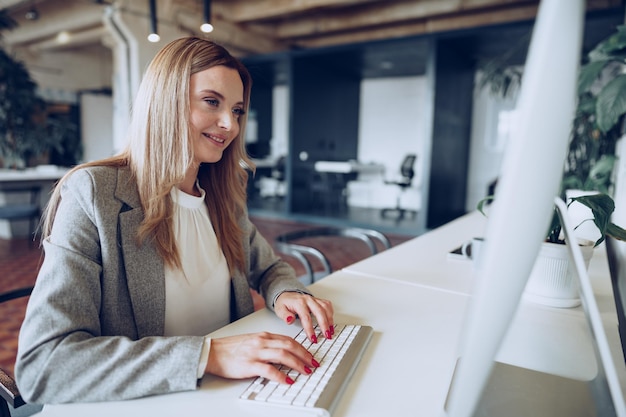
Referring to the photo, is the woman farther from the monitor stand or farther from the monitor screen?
the monitor screen

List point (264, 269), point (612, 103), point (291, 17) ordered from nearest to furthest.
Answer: point (264, 269) < point (612, 103) < point (291, 17)

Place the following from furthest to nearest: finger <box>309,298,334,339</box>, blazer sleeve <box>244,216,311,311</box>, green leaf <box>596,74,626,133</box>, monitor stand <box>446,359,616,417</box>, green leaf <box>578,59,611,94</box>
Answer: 1. green leaf <box>578,59,611,94</box>
2. green leaf <box>596,74,626,133</box>
3. blazer sleeve <box>244,216,311,311</box>
4. finger <box>309,298,334,339</box>
5. monitor stand <box>446,359,616,417</box>

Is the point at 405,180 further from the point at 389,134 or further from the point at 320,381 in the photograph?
the point at 320,381

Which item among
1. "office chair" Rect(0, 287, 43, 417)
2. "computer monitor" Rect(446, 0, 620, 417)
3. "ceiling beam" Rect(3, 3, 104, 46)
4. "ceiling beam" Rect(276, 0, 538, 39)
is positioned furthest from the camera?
"ceiling beam" Rect(3, 3, 104, 46)

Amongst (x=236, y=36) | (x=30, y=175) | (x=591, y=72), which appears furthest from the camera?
(x=236, y=36)

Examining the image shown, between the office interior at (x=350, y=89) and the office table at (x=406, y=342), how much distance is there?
4.92m

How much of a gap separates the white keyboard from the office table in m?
0.02

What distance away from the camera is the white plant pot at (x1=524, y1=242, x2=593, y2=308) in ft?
4.12

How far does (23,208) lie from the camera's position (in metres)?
5.45

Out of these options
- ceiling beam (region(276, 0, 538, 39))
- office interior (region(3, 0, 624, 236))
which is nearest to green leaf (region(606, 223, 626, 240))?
office interior (region(3, 0, 624, 236))

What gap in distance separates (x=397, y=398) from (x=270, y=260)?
793mm

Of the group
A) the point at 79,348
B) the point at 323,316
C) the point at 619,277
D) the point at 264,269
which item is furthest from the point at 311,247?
the point at 79,348

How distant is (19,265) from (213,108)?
4496 millimetres

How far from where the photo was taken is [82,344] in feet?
2.65
